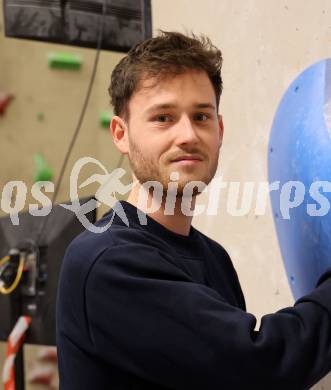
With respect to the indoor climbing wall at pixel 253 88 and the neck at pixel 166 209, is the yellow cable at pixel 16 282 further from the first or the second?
the neck at pixel 166 209

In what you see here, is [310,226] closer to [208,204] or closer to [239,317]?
[239,317]

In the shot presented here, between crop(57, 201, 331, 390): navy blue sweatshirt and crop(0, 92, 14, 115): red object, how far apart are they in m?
1.62

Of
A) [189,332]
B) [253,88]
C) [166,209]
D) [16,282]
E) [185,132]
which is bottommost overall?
[16,282]

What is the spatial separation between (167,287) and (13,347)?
53.8 inches

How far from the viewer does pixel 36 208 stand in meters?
2.26

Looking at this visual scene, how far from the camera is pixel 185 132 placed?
34.6 inches

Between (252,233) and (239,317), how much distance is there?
625 millimetres

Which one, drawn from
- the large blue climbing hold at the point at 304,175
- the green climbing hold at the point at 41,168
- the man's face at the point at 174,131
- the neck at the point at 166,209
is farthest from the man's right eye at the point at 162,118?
the green climbing hold at the point at 41,168

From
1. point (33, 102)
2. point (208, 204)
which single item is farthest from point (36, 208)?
point (208, 204)

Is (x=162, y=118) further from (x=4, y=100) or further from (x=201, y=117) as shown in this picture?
(x=4, y=100)

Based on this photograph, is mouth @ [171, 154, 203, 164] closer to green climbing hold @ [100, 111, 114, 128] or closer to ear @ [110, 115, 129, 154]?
ear @ [110, 115, 129, 154]

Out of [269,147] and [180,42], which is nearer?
[180,42]

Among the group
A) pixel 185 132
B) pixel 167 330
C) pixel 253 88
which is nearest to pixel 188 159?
pixel 185 132

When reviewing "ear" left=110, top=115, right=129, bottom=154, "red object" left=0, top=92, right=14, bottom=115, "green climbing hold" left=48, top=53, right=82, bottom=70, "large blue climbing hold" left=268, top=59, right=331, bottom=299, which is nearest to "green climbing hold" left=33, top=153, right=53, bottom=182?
"red object" left=0, top=92, right=14, bottom=115
